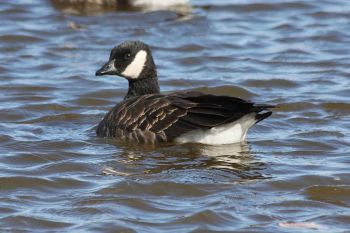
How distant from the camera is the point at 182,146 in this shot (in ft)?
31.6

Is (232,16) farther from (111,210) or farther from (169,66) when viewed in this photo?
(111,210)

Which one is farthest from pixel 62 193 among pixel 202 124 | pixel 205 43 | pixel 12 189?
pixel 205 43

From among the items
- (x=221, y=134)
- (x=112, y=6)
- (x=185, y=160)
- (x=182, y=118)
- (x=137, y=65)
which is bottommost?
(x=185, y=160)

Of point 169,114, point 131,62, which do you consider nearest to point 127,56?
point 131,62

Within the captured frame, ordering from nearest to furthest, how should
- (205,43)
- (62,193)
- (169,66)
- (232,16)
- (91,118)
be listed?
(62,193) → (91,118) → (169,66) → (205,43) → (232,16)

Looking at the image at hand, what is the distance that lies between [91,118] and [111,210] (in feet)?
11.9

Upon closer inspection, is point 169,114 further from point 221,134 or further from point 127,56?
point 127,56

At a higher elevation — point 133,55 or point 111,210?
point 133,55

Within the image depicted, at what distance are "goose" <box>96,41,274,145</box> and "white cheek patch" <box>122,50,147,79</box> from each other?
1.00ft

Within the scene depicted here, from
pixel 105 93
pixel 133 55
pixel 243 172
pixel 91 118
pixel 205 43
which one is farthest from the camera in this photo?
pixel 205 43

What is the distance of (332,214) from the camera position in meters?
7.60

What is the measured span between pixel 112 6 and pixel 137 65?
6532 mm

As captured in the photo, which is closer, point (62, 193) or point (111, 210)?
point (111, 210)

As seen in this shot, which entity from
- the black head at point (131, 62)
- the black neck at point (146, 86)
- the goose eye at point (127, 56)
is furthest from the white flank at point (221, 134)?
the goose eye at point (127, 56)
